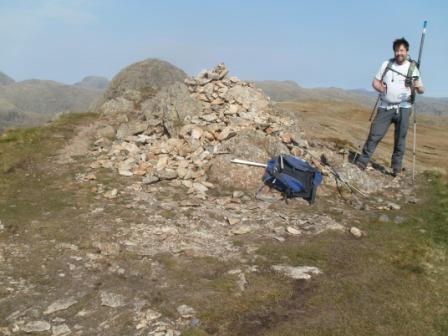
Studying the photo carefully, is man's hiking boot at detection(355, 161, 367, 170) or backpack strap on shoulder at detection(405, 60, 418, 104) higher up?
backpack strap on shoulder at detection(405, 60, 418, 104)

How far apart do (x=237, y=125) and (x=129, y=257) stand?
9936mm

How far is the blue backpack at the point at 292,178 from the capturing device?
1492cm

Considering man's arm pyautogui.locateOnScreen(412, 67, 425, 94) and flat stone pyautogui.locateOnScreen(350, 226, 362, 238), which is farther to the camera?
man's arm pyautogui.locateOnScreen(412, 67, 425, 94)

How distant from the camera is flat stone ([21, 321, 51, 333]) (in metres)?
7.48

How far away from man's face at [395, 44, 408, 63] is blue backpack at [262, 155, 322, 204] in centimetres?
546

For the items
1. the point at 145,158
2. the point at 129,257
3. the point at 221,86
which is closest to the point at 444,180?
the point at 221,86

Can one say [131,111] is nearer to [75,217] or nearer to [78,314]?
[75,217]

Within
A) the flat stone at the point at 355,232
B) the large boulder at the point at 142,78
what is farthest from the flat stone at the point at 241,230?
the large boulder at the point at 142,78

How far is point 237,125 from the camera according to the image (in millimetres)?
18688

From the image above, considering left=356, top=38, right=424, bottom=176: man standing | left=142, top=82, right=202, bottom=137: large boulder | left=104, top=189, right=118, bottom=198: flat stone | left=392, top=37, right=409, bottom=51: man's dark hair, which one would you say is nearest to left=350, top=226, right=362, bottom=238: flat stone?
left=356, top=38, right=424, bottom=176: man standing

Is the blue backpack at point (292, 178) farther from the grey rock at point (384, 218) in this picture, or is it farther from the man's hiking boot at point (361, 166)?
the man's hiking boot at point (361, 166)

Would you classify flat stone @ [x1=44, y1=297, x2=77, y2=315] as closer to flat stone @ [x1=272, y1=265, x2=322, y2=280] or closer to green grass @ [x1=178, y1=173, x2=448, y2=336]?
green grass @ [x1=178, y1=173, x2=448, y2=336]

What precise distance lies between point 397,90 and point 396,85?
0.20 m

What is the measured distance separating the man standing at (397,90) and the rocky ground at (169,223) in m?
2.04
